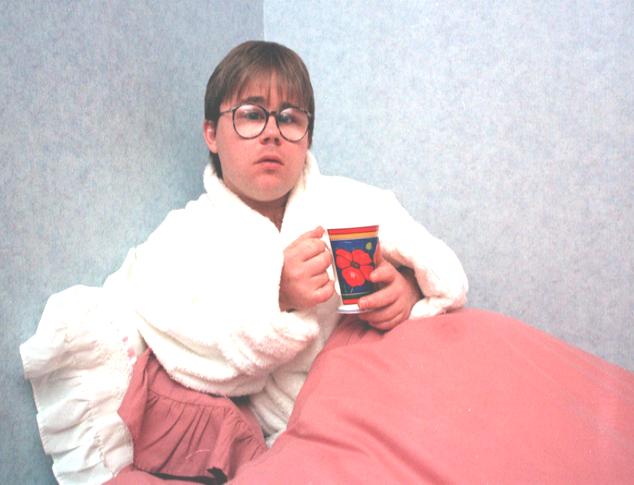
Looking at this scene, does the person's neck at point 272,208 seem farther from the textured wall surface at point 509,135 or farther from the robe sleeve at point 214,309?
the textured wall surface at point 509,135

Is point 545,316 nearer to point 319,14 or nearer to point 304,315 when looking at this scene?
point 304,315

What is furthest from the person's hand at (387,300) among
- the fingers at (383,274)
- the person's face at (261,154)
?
the person's face at (261,154)

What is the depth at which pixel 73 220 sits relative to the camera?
2.59 ft

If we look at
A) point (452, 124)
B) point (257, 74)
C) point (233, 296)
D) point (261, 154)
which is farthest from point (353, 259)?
point (452, 124)

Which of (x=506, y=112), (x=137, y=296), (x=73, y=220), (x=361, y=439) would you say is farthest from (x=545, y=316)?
(x=73, y=220)

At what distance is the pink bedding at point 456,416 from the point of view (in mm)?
507

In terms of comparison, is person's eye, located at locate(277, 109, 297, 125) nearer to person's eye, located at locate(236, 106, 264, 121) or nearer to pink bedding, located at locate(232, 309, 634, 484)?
person's eye, located at locate(236, 106, 264, 121)

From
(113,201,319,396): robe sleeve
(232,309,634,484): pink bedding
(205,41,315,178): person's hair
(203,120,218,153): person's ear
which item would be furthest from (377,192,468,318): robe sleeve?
(203,120,218,153): person's ear

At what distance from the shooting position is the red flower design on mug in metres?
0.75

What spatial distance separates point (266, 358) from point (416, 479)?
13.6 inches

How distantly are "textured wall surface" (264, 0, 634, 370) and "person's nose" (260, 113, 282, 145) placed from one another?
0.55 metres

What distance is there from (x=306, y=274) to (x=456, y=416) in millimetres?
330

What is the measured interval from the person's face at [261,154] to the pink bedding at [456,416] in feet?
1.29

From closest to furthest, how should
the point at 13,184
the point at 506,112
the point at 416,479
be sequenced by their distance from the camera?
the point at 416,479
the point at 13,184
the point at 506,112
